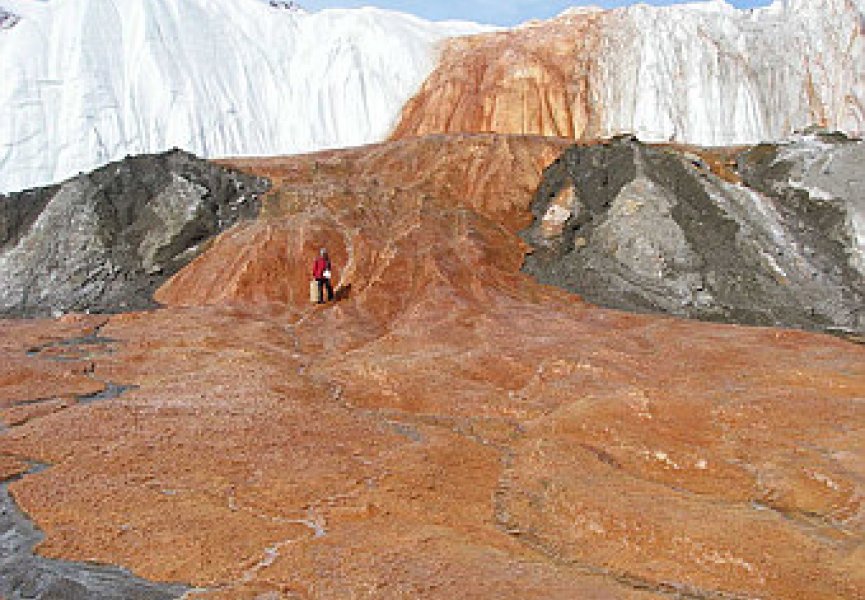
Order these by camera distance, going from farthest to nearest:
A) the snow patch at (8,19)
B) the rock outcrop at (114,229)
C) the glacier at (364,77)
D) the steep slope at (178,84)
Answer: the snow patch at (8,19)
the steep slope at (178,84)
the glacier at (364,77)
the rock outcrop at (114,229)

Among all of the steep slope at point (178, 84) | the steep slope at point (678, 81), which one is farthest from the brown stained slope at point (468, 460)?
the steep slope at point (178, 84)

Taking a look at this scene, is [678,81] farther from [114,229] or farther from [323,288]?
[114,229]

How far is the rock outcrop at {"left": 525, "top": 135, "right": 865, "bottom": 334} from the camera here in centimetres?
2095

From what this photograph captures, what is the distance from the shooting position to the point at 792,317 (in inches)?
784

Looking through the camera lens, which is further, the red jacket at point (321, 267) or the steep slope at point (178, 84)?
the steep slope at point (178, 84)

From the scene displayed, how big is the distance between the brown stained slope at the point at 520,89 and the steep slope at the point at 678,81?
7 cm

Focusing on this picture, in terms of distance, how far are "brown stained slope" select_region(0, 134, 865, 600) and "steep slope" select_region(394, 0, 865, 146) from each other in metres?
24.6

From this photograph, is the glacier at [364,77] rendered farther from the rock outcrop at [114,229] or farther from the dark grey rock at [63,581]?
the dark grey rock at [63,581]

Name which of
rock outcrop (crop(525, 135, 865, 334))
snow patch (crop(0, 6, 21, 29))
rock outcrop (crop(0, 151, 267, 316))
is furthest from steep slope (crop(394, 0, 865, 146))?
snow patch (crop(0, 6, 21, 29))

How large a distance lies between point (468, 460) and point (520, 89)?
34.5 m

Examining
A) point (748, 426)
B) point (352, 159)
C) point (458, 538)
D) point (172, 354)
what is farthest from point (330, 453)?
point (352, 159)

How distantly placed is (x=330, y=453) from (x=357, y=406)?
8.82ft

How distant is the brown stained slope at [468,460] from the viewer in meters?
6.25

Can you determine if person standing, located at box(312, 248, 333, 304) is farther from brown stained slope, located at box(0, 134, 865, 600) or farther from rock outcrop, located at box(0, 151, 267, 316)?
rock outcrop, located at box(0, 151, 267, 316)
